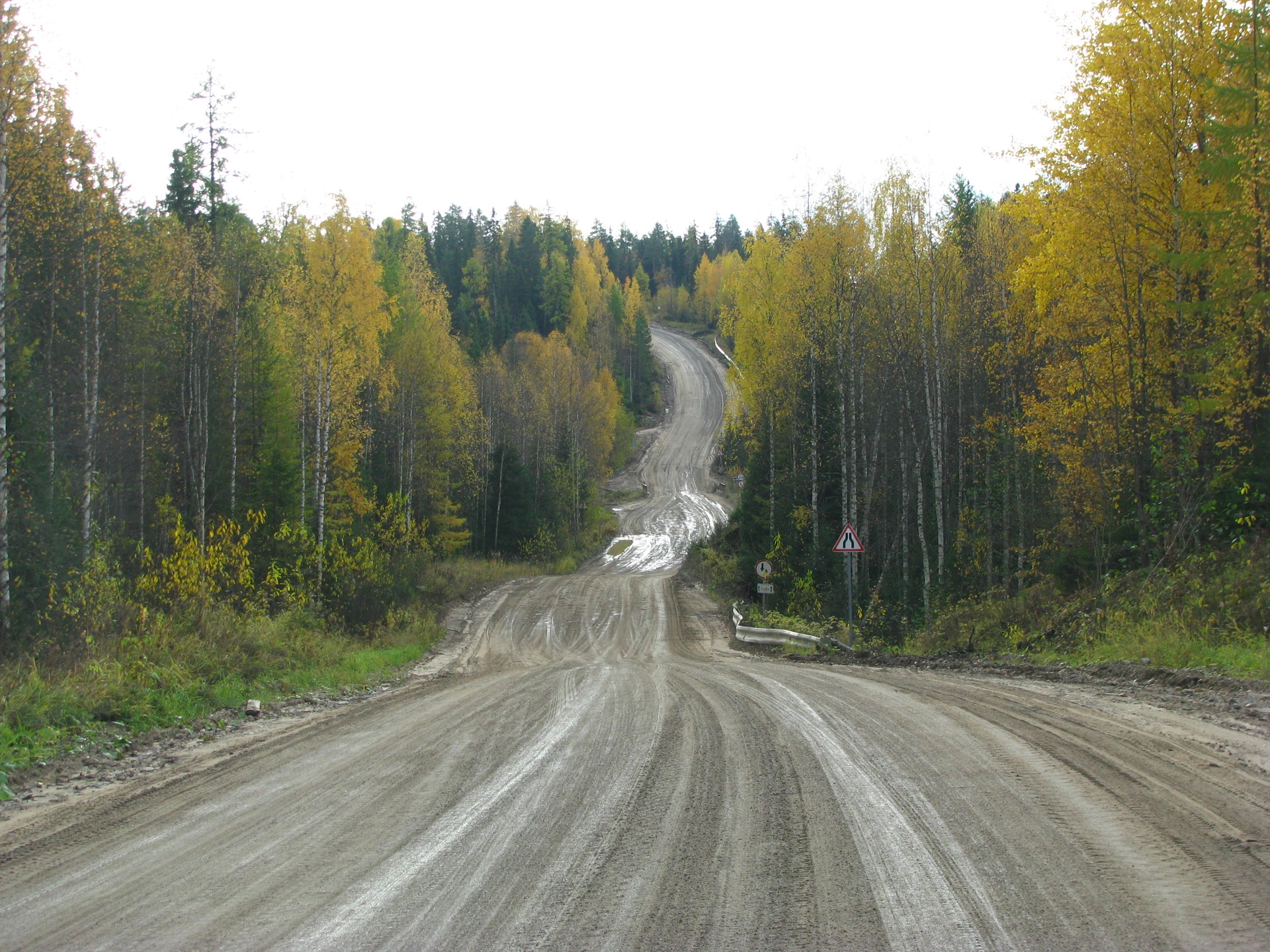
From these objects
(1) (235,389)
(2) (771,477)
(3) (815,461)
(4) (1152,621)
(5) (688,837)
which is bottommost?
(5) (688,837)

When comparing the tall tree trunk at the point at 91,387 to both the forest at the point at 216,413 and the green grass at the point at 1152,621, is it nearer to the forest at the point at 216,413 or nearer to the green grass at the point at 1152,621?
the forest at the point at 216,413

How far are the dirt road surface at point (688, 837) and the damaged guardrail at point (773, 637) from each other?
9.77 meters

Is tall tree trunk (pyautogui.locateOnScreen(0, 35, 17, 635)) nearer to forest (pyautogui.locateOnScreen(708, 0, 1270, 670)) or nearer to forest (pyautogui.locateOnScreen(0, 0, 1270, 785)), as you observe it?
forest (pyautogui.locateOnScreen(0, 0, 1270, 785))

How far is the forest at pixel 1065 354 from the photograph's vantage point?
42.6 feet

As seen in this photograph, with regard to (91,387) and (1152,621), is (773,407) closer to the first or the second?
(1152,621)

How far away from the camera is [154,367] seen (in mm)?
22469

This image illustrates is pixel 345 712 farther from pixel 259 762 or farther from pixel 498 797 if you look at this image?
pixel 498 797

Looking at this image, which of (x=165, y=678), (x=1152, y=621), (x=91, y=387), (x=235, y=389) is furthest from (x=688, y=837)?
(x=235, y=389)

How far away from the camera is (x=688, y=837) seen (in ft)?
15.3

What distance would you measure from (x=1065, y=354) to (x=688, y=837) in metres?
17.7

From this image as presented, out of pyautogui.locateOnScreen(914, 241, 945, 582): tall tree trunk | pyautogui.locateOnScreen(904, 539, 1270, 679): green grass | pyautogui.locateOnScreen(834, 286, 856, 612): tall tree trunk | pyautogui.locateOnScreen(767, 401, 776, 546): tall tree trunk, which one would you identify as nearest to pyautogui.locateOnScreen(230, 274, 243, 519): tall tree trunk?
pyautogui.locateOnScreen(767, 401, 776, 546): tall tree trunk

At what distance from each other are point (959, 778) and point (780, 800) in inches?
52.1

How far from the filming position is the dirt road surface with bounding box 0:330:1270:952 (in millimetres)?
3594

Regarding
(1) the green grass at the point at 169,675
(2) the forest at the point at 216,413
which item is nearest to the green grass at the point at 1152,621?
(1) the green grass at the point at 169,675
